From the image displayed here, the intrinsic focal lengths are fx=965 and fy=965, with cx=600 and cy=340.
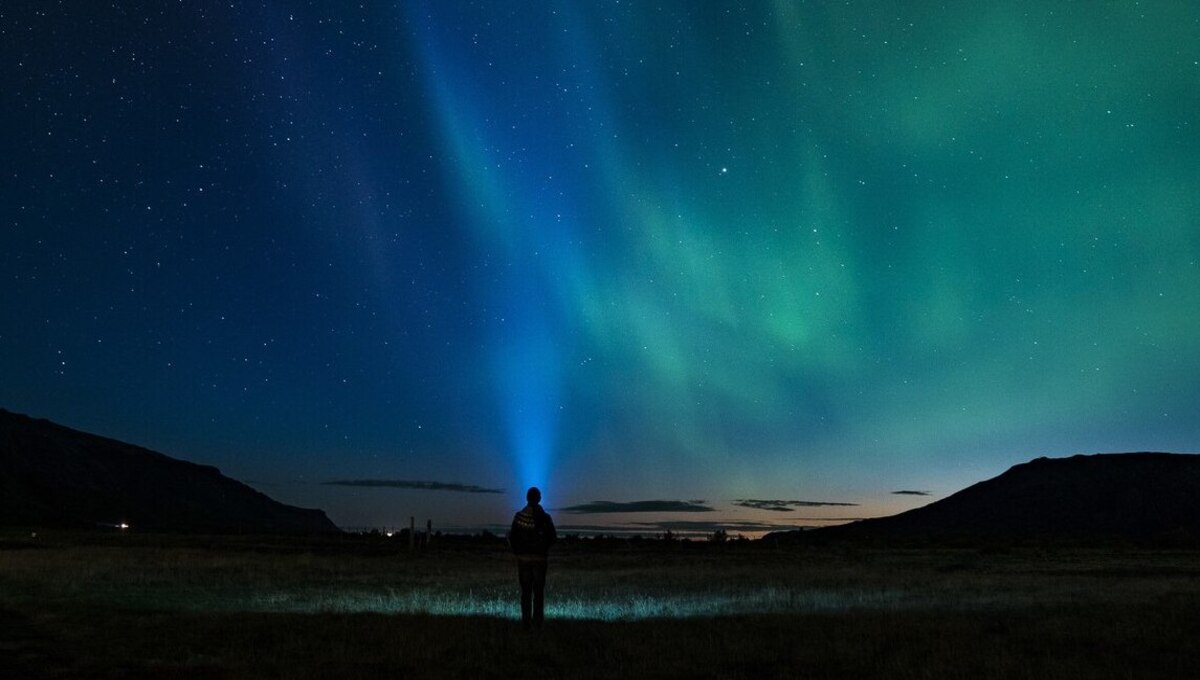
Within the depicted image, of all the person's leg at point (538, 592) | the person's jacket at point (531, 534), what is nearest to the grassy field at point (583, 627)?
the person's leg at point (538, 592)

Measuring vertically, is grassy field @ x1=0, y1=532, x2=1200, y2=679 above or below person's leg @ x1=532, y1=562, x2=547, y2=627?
below

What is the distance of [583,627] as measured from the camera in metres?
16.3

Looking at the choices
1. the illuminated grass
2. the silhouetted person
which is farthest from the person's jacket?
the illuminated grass

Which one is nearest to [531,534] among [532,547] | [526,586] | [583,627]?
[532,547]

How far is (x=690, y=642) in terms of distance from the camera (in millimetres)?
14812

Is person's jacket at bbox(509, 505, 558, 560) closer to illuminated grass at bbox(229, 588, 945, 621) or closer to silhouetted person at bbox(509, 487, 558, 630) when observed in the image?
silhouetted person at bbox(509, 487, 558, 630)

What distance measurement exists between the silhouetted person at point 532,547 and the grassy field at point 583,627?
47cm

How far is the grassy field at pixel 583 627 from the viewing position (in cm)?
1268

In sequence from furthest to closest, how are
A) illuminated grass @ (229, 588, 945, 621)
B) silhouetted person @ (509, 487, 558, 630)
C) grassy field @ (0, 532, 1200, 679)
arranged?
illuminated grass @ (229, 588, 945, 621), silhouetted person @ (509, 487, 558, 630), grassy field @ (0, 532, 1200, 679)

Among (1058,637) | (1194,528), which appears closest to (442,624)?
(1058,637)

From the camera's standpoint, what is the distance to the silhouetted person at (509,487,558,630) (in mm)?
15867

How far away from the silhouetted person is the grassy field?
47 centimetres

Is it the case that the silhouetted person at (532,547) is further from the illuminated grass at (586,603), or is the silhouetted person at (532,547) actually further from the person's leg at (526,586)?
the illuminated grass at (586,603)

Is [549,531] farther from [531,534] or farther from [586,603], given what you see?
[586,603]
